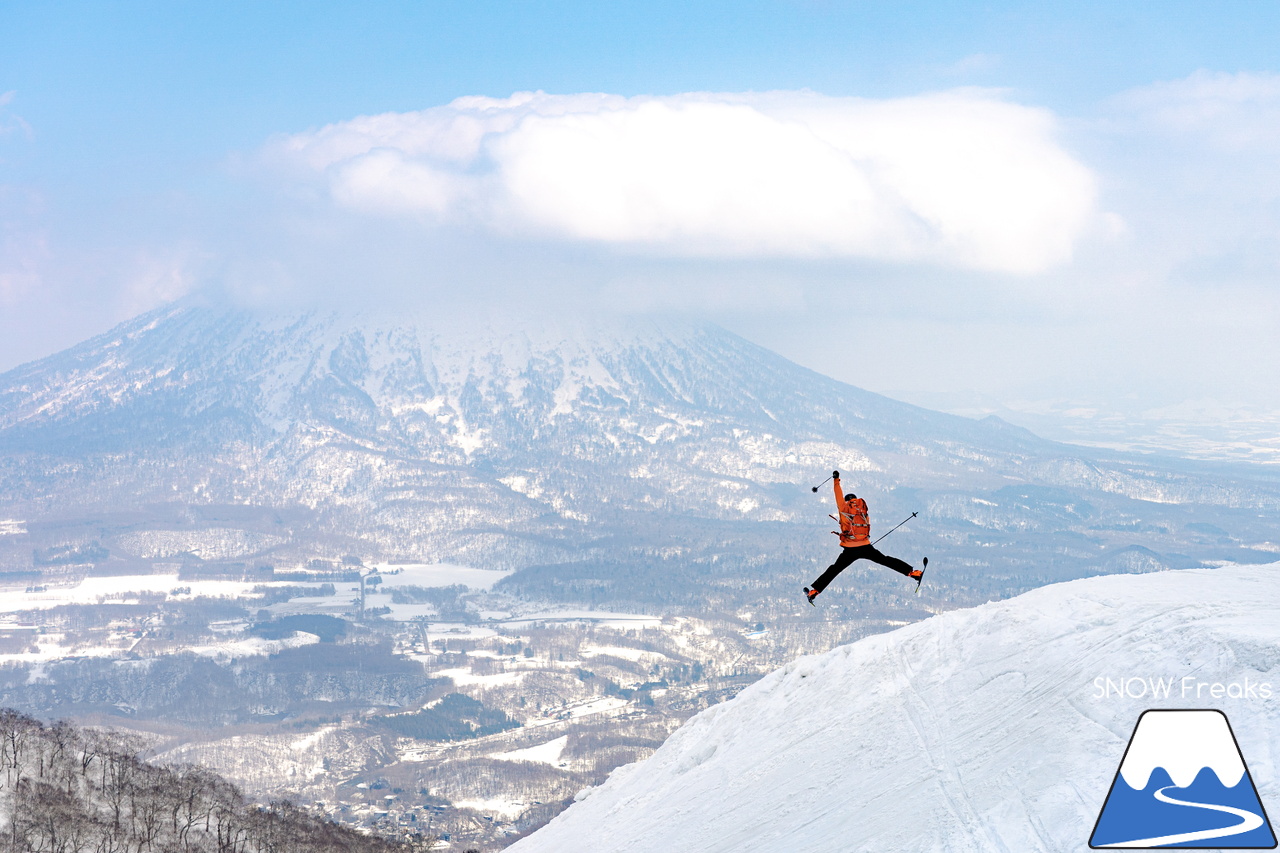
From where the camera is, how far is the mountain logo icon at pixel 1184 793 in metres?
18.7

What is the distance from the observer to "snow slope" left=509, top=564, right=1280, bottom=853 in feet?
73.8

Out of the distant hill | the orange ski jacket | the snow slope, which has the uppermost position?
the orange ski jacket

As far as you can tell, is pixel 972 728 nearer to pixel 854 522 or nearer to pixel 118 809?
pixel 854 522

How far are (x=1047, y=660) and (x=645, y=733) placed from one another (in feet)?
392

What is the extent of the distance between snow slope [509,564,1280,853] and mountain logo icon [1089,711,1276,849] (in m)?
0.41

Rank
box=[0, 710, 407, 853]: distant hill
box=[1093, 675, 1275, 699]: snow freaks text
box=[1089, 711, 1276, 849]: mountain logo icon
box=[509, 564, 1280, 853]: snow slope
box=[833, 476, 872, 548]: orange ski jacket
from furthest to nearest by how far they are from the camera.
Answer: box=[0, 710, 407, 853]: distant hill < box=[833, 476, 872, 548]: orange ski jacket < box=[509, 564, 1280, 853]: snow slope < box=[1093, 675, 1275, 699]: snow freaks text < box=[1089, 711, 1276, 849]: mountain logo icon

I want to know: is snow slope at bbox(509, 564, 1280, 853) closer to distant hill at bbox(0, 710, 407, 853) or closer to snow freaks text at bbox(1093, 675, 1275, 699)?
snow freaks text at bbox(1093, 675, 1275, 699)

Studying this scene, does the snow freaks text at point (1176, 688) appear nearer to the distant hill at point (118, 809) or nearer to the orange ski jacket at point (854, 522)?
the orange ski jacket at point (854, 522)

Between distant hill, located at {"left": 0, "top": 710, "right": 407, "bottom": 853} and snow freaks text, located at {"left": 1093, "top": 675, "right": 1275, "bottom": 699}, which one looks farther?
distant hill, located at {"left": 0, "top": 710, "right": 407, "bottom": 853}

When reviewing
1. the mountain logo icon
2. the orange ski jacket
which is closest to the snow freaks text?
the mountain logo icon

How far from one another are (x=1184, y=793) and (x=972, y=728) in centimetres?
821

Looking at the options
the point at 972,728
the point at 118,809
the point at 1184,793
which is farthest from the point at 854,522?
the point at 118,809

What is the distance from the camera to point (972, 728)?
89.7ft

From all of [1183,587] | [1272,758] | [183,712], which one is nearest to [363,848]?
[1183,587]
